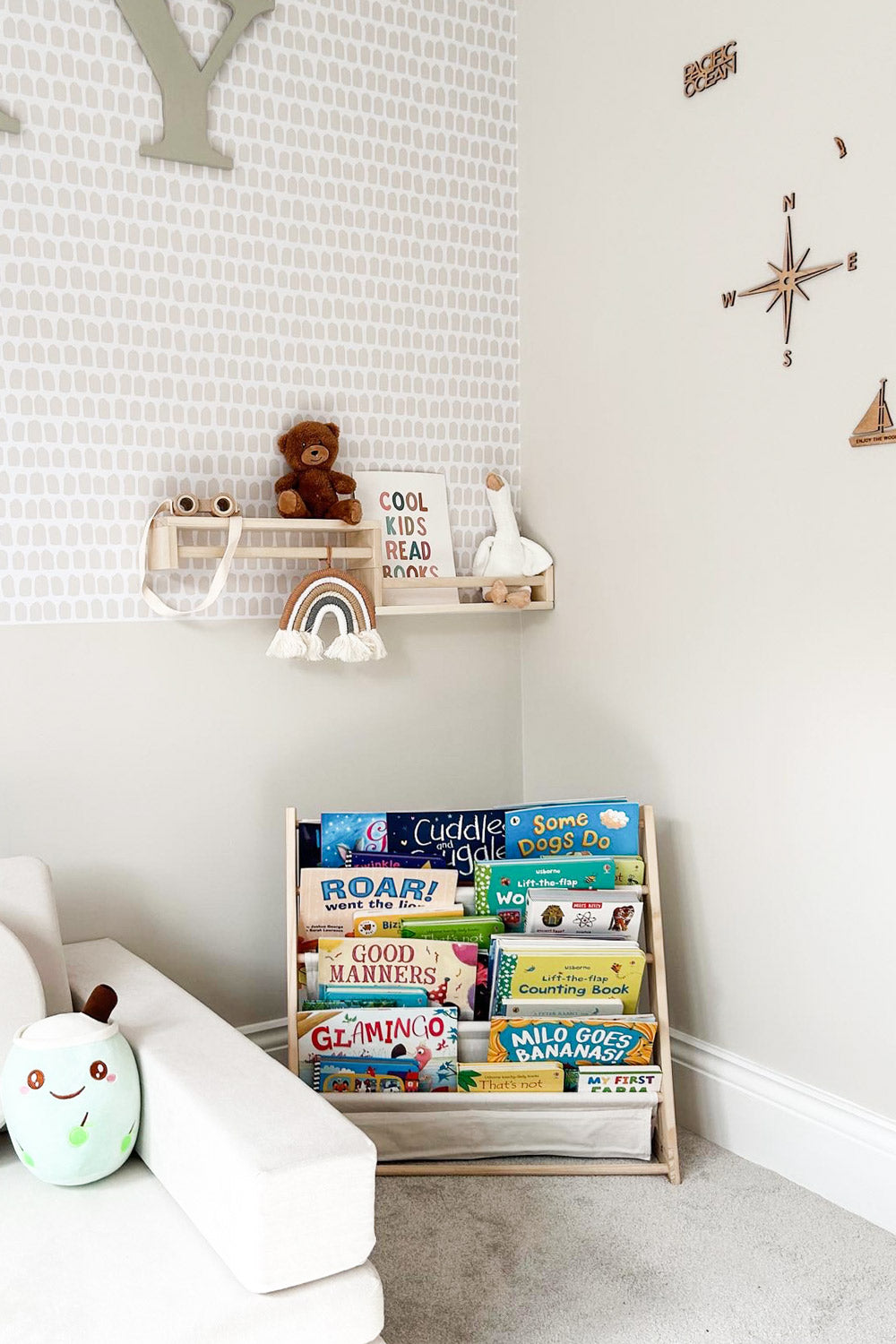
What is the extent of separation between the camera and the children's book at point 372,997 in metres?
2.16

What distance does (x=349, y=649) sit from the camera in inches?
93.2

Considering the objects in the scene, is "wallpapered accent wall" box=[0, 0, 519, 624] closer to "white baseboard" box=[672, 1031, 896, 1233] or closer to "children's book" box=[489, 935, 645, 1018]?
"children's book" box=[489, 935, 645, 1018]

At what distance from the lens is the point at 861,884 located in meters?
2.00

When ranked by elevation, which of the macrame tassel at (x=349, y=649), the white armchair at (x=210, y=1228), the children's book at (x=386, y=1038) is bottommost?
the children's book at (x=386, y=1038)

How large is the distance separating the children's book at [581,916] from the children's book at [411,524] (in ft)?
2.39

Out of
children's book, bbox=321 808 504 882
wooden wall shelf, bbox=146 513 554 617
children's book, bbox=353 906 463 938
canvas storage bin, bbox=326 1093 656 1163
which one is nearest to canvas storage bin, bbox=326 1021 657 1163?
canvas storage bin, bbox=326 1093 656 1163

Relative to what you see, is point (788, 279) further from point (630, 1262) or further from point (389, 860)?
point (630, 1262)

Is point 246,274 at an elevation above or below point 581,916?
above

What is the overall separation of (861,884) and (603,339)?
1.26 m

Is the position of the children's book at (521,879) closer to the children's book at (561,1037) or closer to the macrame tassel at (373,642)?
the children's book at (561,1037)

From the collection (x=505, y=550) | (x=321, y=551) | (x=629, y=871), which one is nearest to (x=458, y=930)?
(x=629, y=871)

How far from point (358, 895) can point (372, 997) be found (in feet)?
0.64

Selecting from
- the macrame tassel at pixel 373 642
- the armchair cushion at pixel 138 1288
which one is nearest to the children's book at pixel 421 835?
the macrame tassel at pixel 373 642

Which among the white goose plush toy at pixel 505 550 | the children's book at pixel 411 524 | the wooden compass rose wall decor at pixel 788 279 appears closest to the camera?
the wooden compass rose wall decor at pixel 788 279
